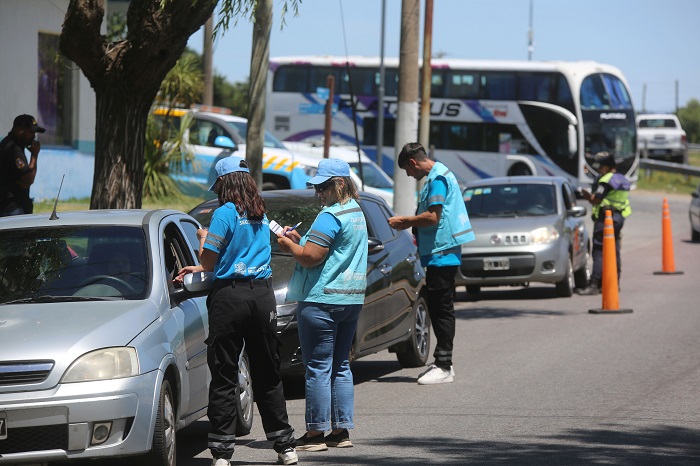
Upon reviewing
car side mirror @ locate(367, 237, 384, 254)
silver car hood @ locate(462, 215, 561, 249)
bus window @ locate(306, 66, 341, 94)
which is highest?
bus window @ locate(306, 66, 341, 94)

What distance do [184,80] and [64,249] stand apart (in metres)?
19.8

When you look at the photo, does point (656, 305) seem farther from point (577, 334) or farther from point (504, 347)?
point (504, 347)

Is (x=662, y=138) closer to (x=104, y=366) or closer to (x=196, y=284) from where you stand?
(x=196, y=284)

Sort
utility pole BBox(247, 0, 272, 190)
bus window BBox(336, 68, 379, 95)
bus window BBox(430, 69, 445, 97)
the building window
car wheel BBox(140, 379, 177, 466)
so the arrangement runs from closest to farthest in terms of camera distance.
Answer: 1. car wheel BBox(140, 379, 177, 466)
2. utility pole BBox(247, 0, 272, 190)
3. the building window
4. bus window BBox(430, 69, 445, 97)
5. bus window BBox(336, 68, 379, 95)

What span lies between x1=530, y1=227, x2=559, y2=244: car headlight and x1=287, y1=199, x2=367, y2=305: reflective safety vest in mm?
9849

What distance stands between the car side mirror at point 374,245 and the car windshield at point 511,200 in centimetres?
804

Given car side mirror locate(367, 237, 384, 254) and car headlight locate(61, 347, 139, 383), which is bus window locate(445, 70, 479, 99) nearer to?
car side mirror locate(367, 237, 384, 254)

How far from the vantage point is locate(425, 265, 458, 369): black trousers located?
34.1 ft

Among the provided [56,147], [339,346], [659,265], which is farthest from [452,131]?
[339,346]

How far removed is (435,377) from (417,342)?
3.73 feet

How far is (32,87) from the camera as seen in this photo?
21062mm

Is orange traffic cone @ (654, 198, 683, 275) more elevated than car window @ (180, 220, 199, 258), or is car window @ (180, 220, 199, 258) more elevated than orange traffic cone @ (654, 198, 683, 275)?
car window @ (180, 220, 199, 258)

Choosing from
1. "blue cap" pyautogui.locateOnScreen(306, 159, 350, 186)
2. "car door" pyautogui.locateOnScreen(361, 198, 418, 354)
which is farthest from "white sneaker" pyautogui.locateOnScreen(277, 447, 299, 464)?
"car door" pyautogui.locateOnScreen(361, 198, 418, 354)

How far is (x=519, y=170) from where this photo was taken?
1620 inches
